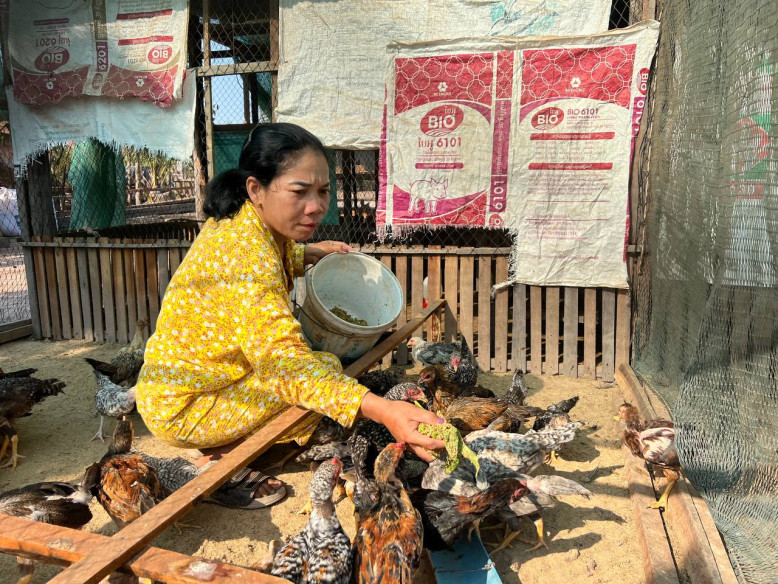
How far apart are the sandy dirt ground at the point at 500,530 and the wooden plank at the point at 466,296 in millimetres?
646

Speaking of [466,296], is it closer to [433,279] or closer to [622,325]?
[433,279]

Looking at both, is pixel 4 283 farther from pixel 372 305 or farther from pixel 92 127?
pixel 372 305

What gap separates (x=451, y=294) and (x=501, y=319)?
1.96 ft

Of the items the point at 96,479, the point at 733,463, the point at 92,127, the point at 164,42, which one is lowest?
the point at 96,479

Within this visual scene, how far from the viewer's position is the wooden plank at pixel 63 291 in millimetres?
6812

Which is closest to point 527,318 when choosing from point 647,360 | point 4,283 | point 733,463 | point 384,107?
point 647,360

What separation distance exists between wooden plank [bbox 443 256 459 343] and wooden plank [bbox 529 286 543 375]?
793mm

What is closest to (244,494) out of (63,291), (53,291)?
(63,291)

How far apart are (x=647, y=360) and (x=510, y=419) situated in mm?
1785

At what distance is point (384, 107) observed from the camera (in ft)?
18.0

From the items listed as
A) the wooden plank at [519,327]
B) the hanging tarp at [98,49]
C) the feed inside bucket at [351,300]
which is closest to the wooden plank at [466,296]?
the wooden plank at [519,327]

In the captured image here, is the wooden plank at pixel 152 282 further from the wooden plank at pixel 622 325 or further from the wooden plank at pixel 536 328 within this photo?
the wooden plank at pixel 622 325

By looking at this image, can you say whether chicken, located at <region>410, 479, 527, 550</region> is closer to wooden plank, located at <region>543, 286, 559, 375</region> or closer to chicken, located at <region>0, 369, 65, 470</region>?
wooden plank, located at <region>543, 286, 559, 375</region>

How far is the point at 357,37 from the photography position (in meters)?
5.41
